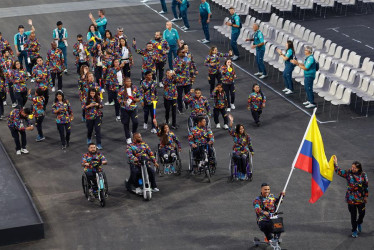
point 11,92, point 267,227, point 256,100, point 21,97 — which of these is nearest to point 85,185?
point 267,227

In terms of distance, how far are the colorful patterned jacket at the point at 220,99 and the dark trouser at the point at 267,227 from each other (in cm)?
678

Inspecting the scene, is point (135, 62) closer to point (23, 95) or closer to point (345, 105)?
point (23, 95)

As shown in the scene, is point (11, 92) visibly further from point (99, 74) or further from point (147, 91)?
point (147, 91)

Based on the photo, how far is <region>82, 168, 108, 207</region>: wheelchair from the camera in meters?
17.7

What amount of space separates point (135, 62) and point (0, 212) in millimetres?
12519

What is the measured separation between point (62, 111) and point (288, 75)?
306 inches

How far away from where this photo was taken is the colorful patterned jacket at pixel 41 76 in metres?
23.0

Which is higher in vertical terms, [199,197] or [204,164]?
[204,164]

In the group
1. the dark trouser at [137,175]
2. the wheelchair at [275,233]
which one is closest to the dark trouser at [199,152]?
the dark trouser at [137,175]

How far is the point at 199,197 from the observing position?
18250 millimetres

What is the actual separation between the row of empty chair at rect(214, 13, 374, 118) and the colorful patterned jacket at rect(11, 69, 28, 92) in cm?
833

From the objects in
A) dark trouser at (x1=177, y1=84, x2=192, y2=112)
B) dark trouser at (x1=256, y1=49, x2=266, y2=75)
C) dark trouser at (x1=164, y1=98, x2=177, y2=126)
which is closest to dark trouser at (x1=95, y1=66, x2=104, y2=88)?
dark trouser at (x1=177, y1=84, x2=192, y2=112)

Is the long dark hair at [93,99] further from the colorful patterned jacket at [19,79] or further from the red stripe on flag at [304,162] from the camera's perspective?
the red stripe on flag at [304,162]

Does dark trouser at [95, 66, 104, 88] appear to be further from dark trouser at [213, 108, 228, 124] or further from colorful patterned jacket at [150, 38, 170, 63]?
dark trouser at [213, 108, 228, 124]
